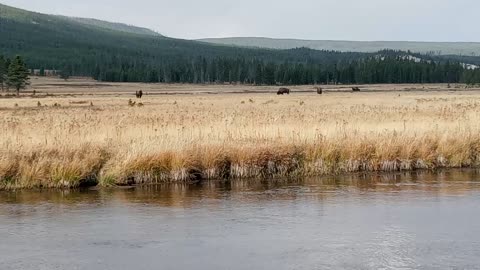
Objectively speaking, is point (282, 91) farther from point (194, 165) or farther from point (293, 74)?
point (293, 74)

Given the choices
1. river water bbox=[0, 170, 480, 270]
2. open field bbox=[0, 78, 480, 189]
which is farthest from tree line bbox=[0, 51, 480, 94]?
river water bbox=[0, 170, 480, 270]

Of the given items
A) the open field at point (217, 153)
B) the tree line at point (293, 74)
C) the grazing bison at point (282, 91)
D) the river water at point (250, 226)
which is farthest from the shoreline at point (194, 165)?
the tree line at point (293, 74)

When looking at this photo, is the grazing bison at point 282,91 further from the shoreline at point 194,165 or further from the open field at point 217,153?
the shoreline at point 194,165

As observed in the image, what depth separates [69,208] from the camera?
15.1 m

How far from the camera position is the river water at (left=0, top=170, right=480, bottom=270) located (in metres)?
10.9

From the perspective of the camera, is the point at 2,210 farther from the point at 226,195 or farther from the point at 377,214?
the point at 377,214

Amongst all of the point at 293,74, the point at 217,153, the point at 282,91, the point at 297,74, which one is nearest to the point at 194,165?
the point at 217,153

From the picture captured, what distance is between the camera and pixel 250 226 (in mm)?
13219

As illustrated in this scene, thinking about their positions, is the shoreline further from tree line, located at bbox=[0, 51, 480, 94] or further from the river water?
tree line, located at bbox=[0, 51, 480, 94]

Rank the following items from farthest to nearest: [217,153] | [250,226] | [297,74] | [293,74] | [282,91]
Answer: [297,74] → [293,74] → [282,91] → [217,153] → [250,226]

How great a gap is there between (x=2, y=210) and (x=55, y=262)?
4.65 metres

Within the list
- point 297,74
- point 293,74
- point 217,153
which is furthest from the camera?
point 297,74

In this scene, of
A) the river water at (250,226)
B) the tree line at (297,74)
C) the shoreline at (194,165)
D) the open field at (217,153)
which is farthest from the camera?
the tree line at (297,74)

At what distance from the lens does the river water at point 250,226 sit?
10.9 metres
